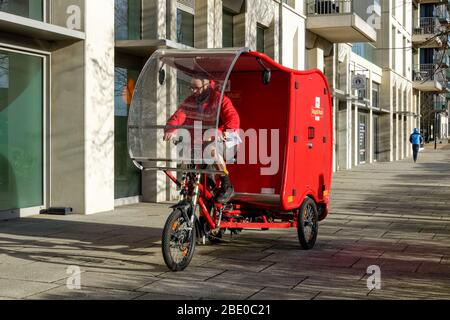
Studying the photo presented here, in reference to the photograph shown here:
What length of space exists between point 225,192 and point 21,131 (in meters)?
4.92

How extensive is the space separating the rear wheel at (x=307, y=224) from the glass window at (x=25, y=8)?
562 cm

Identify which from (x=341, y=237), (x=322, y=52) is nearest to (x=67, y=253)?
(x=341, y=237)

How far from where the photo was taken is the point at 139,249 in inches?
339

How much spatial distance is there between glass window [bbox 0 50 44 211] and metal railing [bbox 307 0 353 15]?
49.2 feet

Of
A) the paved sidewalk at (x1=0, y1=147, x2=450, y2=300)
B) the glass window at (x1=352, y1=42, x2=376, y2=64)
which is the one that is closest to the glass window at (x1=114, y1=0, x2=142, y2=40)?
the paved sidewalk at (x1=0, y1=147, x2=450, y2=300)

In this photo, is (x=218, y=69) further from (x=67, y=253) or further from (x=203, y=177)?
(x=67, y=253)

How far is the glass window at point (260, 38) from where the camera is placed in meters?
20.5

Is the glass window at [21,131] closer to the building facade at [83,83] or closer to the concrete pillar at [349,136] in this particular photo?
the building facade at [83,83]

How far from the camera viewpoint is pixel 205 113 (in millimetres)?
7520

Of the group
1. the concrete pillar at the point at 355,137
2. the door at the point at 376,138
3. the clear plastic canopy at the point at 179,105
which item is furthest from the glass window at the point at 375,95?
the clear plastic canopy at the point at 179,105

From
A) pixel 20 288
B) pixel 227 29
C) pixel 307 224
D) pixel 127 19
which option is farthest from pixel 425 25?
pixel 20 288

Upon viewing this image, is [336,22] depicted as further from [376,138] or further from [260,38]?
[376,138]

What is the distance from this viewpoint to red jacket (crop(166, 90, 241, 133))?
7500mm

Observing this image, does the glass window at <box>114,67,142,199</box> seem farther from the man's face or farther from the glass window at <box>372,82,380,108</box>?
the glass window at <box>372,82,380,108</box>
